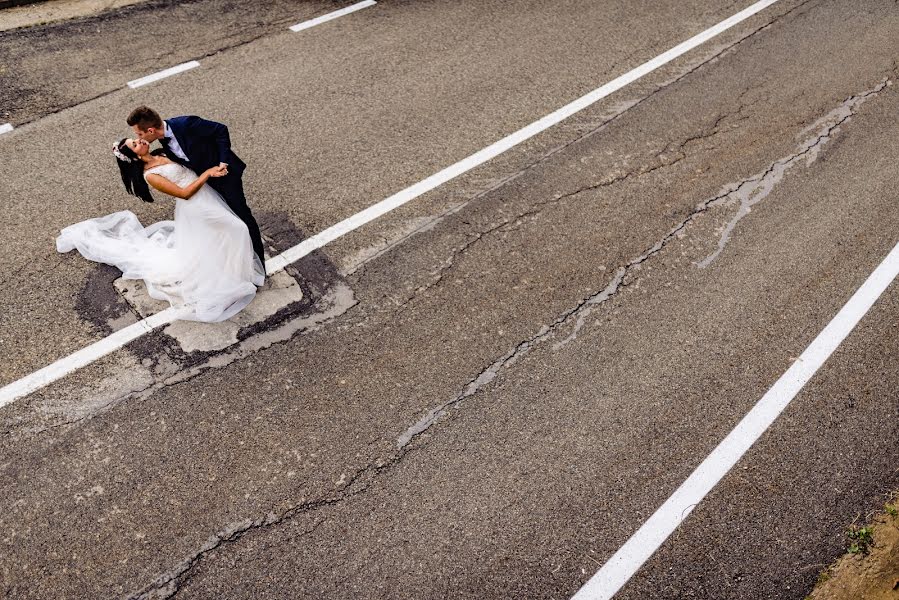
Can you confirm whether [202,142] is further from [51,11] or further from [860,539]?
[51,11]

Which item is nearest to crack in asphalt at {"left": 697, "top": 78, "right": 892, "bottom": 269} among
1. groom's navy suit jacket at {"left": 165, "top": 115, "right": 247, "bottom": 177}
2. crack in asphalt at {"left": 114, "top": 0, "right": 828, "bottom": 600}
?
crack in asphalt at {"left": 114, "top": 0, "right": 828, "bottom": 600}

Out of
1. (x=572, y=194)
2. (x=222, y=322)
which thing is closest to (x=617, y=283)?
(x=572, y=194)

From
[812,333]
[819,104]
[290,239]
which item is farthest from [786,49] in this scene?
[290,239]

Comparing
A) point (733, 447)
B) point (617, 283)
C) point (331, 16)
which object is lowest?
point (733, 447)

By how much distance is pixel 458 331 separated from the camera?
18.6 feet

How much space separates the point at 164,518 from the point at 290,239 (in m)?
2.66

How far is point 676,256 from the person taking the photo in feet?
21.0

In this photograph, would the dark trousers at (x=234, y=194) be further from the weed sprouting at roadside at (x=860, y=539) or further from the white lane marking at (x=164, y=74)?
the weed sprouting at roadside at (x=860, y=539)

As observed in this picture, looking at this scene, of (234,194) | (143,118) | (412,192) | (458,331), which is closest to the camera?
(143,118)

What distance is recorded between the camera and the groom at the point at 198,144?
509 centimetres

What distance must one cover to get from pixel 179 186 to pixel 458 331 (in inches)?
92.5

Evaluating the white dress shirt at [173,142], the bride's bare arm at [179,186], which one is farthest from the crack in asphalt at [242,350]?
the white dress shirt at [173,142]

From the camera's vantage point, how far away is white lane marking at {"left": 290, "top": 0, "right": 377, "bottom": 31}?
30.4 ft

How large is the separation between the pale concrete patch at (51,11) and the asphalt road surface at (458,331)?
339mm
